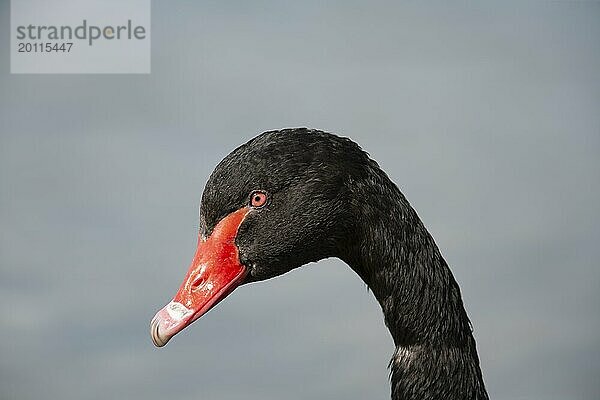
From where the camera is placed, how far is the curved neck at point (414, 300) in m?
1.38

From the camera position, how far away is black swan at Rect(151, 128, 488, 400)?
52.2 inches

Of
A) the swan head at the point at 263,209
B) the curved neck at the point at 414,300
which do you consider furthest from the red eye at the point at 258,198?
the curved neck at the point at 414,300

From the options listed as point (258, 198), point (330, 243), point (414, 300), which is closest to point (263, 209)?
point (258, 198)

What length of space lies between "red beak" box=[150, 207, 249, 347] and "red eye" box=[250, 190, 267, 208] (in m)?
0.01

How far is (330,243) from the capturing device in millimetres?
1394

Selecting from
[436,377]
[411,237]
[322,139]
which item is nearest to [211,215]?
[322,139]

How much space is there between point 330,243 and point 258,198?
0.14 metres

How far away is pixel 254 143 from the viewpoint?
1335 mm

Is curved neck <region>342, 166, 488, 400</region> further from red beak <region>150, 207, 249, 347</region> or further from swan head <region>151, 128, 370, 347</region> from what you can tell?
red beak <region>150, 207, 249, 347</region>

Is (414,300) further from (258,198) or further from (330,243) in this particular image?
(258,198)

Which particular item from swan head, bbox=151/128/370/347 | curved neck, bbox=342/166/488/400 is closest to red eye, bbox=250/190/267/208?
swan head, bbox=151/128/370/347

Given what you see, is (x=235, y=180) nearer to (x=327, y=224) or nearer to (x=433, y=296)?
(x=327, y=224)

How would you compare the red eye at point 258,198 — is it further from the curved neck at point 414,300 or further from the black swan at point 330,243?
the curved neck at point 414,300

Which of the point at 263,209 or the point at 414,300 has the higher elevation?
the point at 263,209
